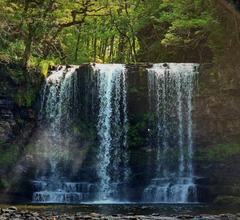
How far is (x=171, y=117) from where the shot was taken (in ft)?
69.9

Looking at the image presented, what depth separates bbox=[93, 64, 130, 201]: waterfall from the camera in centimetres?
2095

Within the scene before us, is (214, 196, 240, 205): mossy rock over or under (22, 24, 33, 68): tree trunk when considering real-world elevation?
under

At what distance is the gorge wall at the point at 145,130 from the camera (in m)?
20.3

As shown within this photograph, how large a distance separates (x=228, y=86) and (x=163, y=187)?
711cm

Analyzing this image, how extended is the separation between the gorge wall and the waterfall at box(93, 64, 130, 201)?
454mm

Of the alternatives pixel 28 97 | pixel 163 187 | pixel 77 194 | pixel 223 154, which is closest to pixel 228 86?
pixel 223 154

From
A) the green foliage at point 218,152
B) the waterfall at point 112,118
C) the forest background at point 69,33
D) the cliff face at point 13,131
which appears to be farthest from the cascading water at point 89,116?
the green foliage at point 218,152

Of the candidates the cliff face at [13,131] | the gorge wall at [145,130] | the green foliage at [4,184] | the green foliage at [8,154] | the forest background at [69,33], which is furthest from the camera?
the gorge wall at [145,130]

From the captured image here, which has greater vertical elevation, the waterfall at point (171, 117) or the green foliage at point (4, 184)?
the waterfall at point (171, 117)

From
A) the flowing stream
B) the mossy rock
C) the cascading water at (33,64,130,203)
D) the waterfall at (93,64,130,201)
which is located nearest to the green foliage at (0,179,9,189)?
the flowing stream

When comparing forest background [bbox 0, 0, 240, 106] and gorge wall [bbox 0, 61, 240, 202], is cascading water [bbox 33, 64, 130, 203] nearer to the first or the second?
gorge wall [bbox 0, 61, 240, 202]

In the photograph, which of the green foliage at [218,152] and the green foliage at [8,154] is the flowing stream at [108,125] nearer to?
the green foliage at [218,152]

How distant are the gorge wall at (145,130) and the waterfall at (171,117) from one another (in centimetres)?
43

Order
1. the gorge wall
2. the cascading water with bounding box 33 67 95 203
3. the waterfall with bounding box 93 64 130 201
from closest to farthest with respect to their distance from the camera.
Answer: the gorge wall < the cascading water with bounding box 33 67 95 203 < the waterfall with bounding box 93 64 130 201
